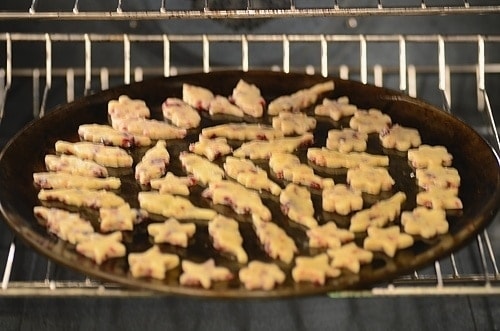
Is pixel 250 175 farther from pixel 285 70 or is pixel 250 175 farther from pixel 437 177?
pixel 285 70

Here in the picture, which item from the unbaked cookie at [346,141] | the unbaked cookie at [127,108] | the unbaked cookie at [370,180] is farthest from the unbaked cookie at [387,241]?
the unbaked cookie at [127,108]

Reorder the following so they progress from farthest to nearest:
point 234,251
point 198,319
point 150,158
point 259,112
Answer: point 198,319, point 259,112, point 150,158, point 234,251

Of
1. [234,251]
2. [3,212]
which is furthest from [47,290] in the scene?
[234,251]

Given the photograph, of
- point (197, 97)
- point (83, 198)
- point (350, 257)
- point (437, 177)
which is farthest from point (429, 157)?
point (83, 198)

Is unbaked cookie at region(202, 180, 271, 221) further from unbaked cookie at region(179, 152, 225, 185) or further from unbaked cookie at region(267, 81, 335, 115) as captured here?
unbaked cookie at region(267, 81, 335, 115)

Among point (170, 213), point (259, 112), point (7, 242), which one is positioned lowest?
point (7, 242)

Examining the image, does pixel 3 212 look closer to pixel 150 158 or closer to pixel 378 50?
pixel 150 158

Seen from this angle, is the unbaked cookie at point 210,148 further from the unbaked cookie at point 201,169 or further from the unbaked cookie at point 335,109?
the unbaked cookie at point 335,109
